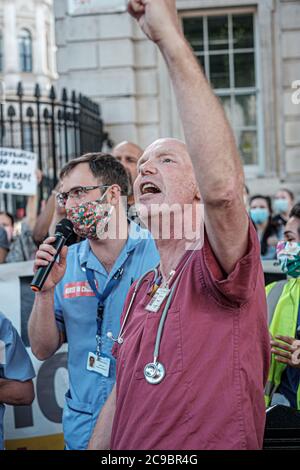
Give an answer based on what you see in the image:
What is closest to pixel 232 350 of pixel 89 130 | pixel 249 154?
pixel 89 130

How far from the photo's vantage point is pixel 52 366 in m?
4.60

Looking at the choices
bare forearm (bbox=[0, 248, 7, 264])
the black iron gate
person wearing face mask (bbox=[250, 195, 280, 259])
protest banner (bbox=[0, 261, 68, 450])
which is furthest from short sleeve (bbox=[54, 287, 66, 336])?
the black iron gate

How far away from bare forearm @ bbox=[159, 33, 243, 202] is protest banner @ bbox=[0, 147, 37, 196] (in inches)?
191

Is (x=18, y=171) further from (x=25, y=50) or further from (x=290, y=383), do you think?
(x=25, y=50)

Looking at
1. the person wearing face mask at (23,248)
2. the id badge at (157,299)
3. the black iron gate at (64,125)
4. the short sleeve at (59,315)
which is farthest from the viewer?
the black iron gate at (64,125)

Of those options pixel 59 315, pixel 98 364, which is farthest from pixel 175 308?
pixel 59 315

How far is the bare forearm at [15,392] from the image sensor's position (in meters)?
3.60

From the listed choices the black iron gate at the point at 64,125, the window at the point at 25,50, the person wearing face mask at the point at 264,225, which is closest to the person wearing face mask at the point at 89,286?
the person wearing face mask at the point at 264,225

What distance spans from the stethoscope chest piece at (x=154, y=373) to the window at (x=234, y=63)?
910 cm

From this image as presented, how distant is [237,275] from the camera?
1.91 meters

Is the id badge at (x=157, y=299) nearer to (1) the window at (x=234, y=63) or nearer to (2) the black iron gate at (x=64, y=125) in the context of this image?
(2) the black iron gate at (x=64, y=125)

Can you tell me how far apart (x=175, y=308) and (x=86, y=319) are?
1310 millimetres

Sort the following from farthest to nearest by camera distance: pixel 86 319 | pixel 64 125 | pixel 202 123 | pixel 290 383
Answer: pixel 64 125 → pixel 290 383 → pixel 86 319 → pixel 202 123
